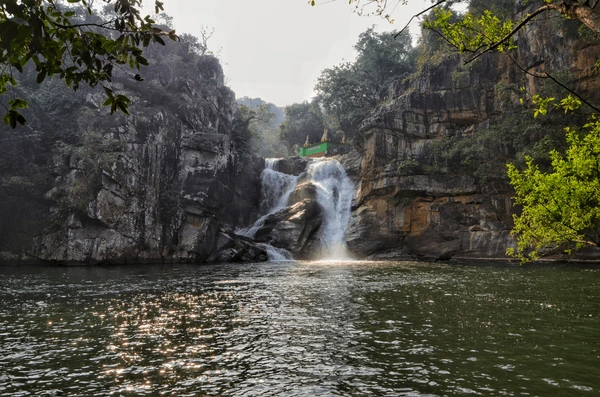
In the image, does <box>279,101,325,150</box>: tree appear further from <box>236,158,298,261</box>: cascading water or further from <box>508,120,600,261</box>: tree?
<box>508,120,600,261</box>: tree

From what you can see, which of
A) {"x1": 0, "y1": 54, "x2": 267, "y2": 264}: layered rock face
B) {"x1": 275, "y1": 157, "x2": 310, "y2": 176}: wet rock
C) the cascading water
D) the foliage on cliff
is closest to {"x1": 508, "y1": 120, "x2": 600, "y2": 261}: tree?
{"x1": 0, "y1": 54, "x2": 267, "y2": 264}: layered rock face

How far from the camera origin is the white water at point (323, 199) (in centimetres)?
4122

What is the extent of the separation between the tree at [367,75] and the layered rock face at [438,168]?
687 inches

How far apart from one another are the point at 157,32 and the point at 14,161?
1547 inches

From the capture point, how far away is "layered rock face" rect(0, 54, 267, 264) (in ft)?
109

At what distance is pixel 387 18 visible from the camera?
7547 mm

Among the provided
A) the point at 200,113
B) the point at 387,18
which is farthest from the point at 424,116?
the point at 387,18

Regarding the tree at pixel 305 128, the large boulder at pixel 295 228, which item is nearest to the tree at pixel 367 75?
the tree at pixel 305 128

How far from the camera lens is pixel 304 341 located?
9688 millimetres

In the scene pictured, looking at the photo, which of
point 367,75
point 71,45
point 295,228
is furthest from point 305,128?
point 71,45

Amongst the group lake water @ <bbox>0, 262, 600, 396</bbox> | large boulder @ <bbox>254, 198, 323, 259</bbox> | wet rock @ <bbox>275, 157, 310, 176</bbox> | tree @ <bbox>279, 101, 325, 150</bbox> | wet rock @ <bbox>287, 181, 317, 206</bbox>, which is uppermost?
tree @ <bbox>279, 101, 325, 150</bbox>

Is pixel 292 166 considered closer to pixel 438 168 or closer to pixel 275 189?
pixel 275 189

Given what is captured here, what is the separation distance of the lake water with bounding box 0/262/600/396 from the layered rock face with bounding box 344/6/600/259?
18989 millimetres

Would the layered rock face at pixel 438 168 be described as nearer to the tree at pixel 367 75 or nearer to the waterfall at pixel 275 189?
the waterfall at pixel 275 189
